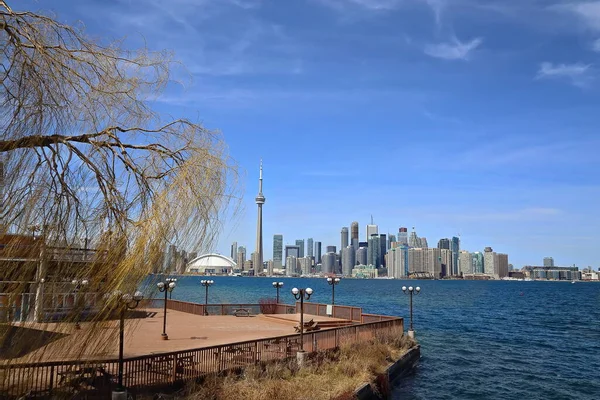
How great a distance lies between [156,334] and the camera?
25406mm

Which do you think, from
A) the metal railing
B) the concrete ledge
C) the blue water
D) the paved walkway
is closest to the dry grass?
the concrete ledge

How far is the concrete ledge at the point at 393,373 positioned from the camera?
18.6 metres

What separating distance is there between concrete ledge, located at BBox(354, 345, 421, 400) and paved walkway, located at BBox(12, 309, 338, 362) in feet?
19.4

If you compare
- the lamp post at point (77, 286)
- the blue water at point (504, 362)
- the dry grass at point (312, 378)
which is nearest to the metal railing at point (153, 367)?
the dry grass at point (312, 378)

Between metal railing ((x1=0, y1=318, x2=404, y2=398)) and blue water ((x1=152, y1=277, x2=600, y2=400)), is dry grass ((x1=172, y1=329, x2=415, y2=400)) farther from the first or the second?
blue water ((x1=152, y1=277, x2=600, y2=400))

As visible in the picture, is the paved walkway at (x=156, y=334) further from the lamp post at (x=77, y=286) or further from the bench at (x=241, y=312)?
the bench at (x=241, y=312)

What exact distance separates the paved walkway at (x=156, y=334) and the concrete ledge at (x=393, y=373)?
19.4 feet

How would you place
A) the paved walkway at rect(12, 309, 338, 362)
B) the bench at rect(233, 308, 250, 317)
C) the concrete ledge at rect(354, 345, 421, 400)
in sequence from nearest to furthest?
1. the paved walkway at rect(12, 309, 338, 362)
2. the concrete ledge at rect(354, 345, 421, 400)
3. the bench at rect(233, 308, 250, 317)

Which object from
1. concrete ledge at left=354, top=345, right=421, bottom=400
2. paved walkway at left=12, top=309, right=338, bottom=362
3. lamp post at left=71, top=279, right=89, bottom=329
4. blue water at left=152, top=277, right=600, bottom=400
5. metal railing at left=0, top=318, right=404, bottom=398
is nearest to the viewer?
lamp post at left=71, top=279, right=89, bottom=329

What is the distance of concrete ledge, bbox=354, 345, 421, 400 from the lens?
60.9ft

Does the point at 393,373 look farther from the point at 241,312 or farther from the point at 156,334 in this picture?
the point at 241,312

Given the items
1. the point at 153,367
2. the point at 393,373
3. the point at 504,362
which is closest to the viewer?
the point at 153,367

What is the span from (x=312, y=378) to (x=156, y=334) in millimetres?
10482

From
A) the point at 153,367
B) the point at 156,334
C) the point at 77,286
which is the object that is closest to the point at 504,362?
the point at 156,334
